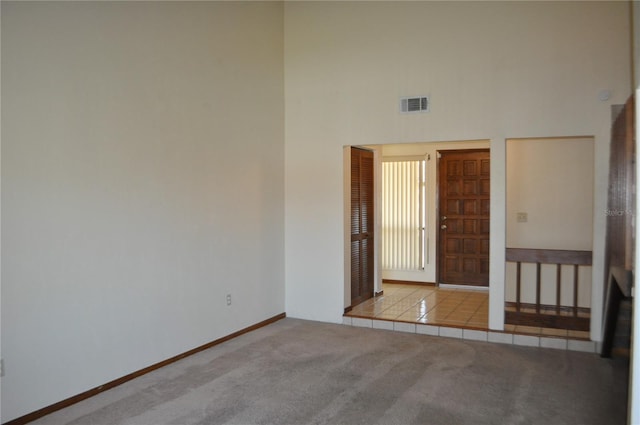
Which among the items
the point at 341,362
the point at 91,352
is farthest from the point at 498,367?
the point at 91,352

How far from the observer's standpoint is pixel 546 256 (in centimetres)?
528

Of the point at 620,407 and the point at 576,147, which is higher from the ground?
the point at 576,147

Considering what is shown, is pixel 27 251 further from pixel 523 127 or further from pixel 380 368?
pixel 523 127

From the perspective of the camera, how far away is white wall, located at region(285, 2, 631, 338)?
4484 millimetres

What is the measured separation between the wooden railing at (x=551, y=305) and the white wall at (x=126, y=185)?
2.67m

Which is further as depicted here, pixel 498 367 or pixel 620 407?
pixel 498 367

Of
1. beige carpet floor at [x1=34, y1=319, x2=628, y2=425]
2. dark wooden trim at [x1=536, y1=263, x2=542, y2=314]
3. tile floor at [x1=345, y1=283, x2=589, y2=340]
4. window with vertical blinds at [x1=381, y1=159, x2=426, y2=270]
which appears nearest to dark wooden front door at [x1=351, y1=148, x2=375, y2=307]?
tile floor at [x1=345, y1=283, x2=589, y2=340]

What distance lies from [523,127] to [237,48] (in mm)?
2799

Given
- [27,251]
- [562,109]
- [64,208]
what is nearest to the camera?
[27,251]

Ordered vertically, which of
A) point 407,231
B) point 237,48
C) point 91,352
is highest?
point 237,48

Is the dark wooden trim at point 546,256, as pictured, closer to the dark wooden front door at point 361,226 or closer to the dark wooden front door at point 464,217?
the dark wooden front door at point 361,226

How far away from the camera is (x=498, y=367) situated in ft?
13.5

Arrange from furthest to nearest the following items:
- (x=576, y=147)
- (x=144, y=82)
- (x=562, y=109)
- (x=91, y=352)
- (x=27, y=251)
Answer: (x=576, y=147), (x=562, y=109), (x=144, y=82), (x=91, y=352), (x=27, y=251)

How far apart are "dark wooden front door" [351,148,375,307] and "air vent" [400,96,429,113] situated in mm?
941
